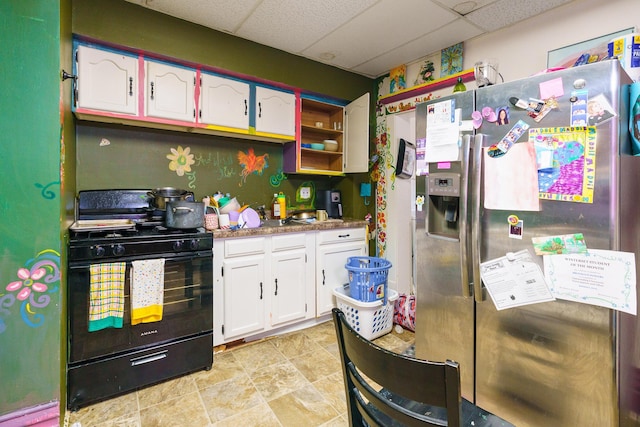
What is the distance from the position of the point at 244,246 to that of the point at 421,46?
7.60ft

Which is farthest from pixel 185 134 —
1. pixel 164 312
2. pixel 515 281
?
pixel 515 281

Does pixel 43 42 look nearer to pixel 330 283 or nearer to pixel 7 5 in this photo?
pixel 7 5

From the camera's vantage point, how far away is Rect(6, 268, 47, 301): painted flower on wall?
140cm

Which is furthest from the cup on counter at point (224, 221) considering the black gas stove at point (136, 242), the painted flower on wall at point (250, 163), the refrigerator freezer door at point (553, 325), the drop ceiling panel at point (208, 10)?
the refrigerator freezer door at point (553, 325)

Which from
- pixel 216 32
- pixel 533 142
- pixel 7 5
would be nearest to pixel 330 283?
pixel 533 142

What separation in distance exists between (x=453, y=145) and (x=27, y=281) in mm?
2067

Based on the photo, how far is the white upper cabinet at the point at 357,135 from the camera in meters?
3.15

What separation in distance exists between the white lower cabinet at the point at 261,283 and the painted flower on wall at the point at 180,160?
0.83m

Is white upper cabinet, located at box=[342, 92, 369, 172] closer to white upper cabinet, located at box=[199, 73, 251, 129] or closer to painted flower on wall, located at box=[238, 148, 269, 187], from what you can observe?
painted flower on wall, located at box=[238, 148, 269, 187]

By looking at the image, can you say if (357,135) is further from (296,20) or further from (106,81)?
(106,81)

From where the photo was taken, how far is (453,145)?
5.08 ft

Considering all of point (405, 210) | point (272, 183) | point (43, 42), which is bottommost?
point (405, 210)

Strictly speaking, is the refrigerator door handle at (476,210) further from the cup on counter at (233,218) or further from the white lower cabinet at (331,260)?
the cup on counter at (233,218)

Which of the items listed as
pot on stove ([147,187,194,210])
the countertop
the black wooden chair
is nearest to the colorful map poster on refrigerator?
the black wooden chair
